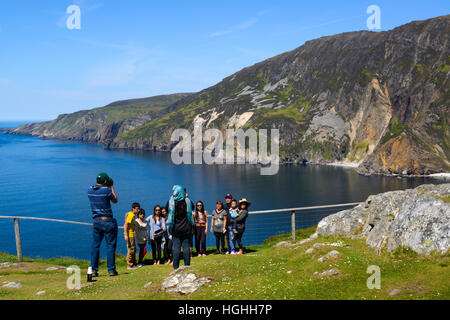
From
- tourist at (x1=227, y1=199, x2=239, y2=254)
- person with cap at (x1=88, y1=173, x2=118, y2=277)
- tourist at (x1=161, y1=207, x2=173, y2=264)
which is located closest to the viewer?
person with cap at (x1=88, y1=173, x2=118, y2=277)

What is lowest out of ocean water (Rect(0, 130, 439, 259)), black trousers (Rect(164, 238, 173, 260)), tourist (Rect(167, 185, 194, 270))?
ocean water (Rect(0, 130, 439, 259))

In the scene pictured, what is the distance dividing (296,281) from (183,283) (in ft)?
9.21

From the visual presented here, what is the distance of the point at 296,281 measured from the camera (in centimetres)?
945

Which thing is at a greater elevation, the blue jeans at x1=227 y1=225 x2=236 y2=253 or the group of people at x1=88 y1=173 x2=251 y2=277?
the group of people at x1=88 y1=173 x2=251 y2=277

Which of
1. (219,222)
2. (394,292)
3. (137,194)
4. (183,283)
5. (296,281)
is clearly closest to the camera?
(394,292)

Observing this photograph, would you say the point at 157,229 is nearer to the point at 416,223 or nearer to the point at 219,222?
the point at 219,222

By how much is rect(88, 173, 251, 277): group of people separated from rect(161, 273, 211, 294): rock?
8.81 ft

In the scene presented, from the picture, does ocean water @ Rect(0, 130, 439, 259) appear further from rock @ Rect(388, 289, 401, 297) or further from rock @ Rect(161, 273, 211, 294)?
rock @ Rect(388, 289, 401, 297)

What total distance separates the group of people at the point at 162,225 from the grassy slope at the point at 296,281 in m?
1.19

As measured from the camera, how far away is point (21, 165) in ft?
651

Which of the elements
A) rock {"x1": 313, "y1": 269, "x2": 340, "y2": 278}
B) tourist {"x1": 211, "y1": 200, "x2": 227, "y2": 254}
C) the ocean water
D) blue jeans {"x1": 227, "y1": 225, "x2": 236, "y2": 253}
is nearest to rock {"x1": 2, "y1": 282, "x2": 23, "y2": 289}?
tourist {"x1": 211, "y1": 200, "x2": 227, "y2": 254}

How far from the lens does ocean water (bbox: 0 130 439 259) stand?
241ft

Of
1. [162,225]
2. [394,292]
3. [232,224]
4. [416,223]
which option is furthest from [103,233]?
[416,223]
